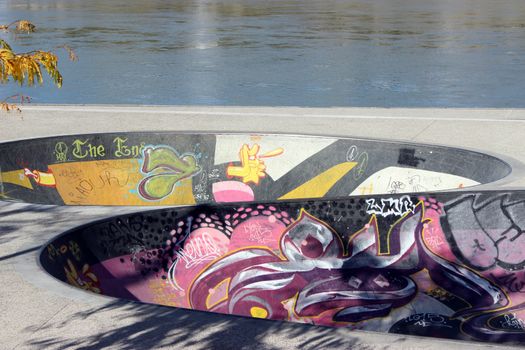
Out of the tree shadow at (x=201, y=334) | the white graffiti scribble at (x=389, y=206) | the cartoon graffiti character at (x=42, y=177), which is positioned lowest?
the cartoon graffiti character at (x=42, y=177)

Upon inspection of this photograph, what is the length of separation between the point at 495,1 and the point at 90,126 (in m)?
65.9

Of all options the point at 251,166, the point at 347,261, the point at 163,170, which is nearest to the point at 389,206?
the point at 347,261

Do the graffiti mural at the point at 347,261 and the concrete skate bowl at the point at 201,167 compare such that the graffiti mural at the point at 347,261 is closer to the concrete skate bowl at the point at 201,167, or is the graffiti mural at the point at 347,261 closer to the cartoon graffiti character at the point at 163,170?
the concrete skate bowl at the point at 201,167

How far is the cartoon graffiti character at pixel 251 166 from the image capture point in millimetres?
16922

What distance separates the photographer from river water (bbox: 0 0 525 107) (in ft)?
98.9

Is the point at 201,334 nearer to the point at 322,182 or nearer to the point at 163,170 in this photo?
the point at 322,182

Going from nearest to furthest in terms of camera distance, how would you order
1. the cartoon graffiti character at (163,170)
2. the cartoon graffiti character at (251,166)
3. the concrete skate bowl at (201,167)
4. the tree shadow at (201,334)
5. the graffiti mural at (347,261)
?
the tree shadow at (201,334)
the graffiti mural at (347,261)
the concrete skate bowl at (201,167)
the cartoon graffiti character at (251,166)
the cartoon graffiti character at (163,170)

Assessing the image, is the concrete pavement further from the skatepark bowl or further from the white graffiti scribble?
the white graffiti scribble

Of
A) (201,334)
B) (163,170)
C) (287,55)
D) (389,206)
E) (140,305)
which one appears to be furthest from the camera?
(287,55)

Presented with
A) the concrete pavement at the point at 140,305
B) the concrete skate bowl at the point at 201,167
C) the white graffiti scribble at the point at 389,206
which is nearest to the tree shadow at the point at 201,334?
the concrete pavement at the point at 140,305

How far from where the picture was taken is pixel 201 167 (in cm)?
1722

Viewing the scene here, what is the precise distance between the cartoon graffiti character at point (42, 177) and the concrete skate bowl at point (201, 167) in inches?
0.7

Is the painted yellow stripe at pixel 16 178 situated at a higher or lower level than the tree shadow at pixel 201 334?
lower

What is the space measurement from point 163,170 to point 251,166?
1707mm
